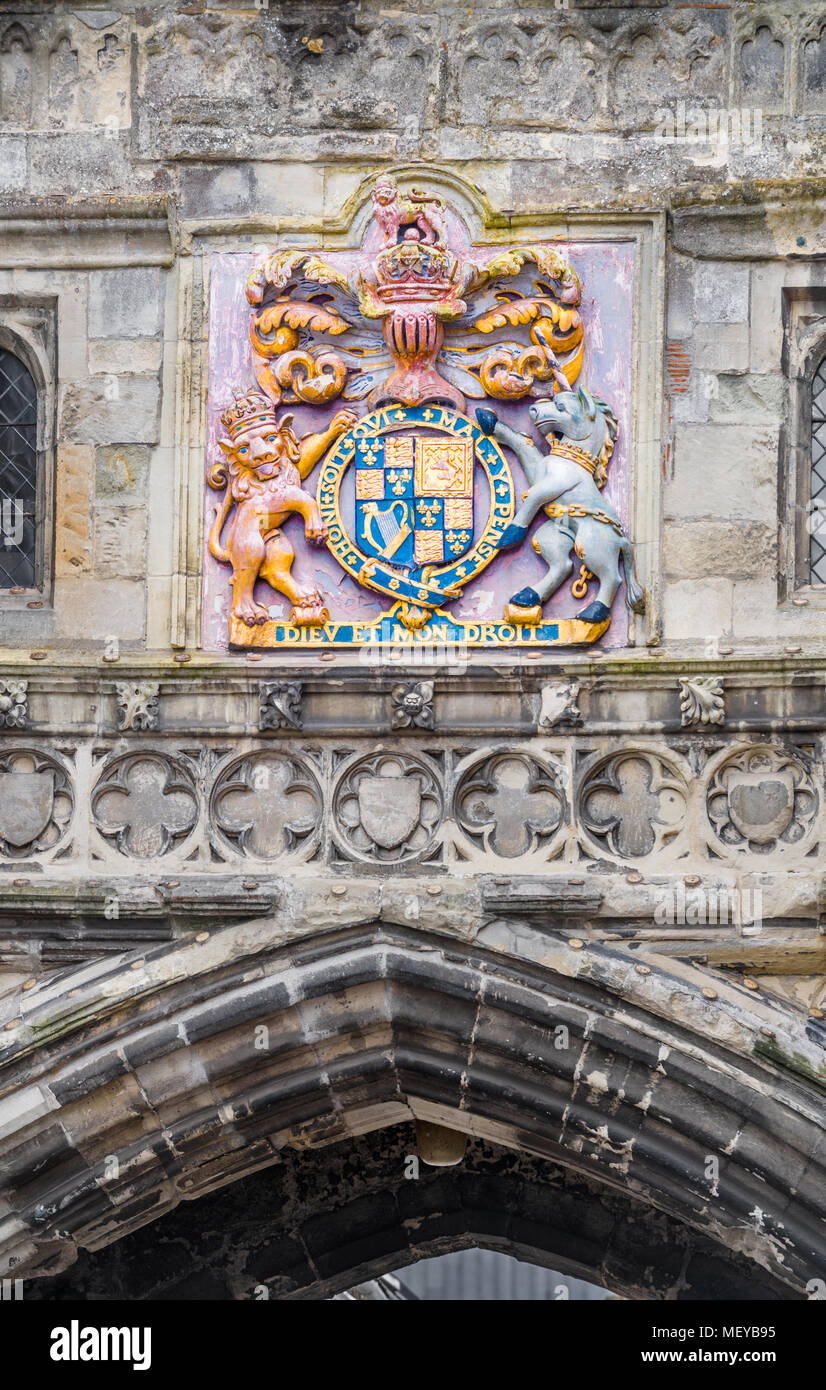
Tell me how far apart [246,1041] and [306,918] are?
0.52 m

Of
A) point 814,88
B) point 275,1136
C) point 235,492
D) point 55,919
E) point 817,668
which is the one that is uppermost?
point 814,88

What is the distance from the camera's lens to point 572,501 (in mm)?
10844

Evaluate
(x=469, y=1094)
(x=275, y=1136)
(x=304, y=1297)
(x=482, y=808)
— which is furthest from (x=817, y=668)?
(x=304, y=1297)

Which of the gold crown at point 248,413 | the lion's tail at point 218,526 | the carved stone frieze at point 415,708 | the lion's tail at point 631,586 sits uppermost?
the gold crown at point 248,413

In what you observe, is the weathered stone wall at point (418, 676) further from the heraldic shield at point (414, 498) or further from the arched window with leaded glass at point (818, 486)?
the heraldic shield at point (414, 498)

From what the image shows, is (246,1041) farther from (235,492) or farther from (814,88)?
(814,88)

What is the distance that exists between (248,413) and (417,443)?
0.70m

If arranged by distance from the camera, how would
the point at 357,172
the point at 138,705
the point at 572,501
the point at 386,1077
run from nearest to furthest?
the point at 386,1077
the point at 138,705
the point at 572,501
the point at 357,172

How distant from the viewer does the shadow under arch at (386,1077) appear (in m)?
10.2

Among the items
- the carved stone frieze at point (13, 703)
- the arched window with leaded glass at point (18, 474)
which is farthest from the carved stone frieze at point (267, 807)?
the arched window with leaded glass at point (18, 474)

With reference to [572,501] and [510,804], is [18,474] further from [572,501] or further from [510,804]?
[510,804]

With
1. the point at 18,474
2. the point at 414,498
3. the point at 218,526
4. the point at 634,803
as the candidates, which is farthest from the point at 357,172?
the point at 634,803

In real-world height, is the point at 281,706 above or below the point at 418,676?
→ below

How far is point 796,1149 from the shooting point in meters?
10.2
